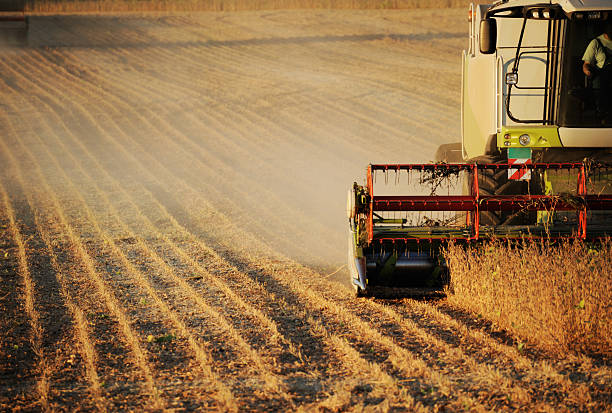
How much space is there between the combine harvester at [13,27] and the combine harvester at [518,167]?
2106cm

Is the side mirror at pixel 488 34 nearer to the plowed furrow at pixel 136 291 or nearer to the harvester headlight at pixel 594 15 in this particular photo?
the harvester headlight at pixel 594 15

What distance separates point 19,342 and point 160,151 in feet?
36.3

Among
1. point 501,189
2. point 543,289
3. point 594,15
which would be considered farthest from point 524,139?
point 543,289

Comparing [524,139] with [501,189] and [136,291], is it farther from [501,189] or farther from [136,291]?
[136,291]

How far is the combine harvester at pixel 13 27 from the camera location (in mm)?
25844

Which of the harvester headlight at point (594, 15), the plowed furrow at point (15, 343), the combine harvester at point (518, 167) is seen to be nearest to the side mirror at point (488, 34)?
the combine harvester at point (518, 167)

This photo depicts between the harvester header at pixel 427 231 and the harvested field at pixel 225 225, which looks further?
the harvester header at pixel 427 231

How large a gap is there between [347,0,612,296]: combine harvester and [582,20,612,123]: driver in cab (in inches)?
0.8

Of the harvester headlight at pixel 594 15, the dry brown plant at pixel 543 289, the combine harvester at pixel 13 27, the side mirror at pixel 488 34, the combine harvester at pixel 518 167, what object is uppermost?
the combine harvester at pixel 13 27

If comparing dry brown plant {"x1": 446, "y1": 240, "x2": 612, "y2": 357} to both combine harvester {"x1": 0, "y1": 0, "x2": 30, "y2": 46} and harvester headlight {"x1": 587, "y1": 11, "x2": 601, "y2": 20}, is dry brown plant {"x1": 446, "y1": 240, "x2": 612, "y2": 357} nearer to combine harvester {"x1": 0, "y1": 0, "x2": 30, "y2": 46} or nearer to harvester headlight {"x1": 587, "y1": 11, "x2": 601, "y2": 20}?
harvester headlight {"x1": 587, "y1": 11, "x2": 601, "y2": 20}

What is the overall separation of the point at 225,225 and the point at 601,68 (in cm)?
551

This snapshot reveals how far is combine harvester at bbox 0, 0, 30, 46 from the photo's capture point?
2584cm

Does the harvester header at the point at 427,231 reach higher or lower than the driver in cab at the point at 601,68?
lower

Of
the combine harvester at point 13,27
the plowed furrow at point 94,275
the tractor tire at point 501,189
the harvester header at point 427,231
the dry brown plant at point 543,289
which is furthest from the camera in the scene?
the combine harvester at point 13,27
